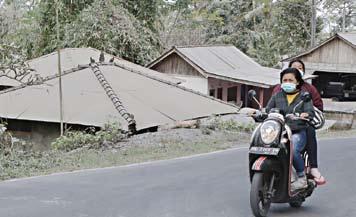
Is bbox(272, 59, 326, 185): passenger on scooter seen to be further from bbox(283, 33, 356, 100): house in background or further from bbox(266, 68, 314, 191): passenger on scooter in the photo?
bbox(283, 33, 356, 100): house in background

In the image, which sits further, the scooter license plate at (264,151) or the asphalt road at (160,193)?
the asphalt road at (160,193)

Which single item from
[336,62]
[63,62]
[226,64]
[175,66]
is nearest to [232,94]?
[226,64]

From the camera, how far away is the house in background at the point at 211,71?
27.1 metres

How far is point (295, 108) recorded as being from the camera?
237 inches

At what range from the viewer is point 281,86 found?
20.2 ft

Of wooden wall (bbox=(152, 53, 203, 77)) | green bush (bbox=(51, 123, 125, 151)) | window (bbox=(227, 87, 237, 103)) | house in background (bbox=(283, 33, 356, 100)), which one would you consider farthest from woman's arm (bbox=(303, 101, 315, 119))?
house in background (bbox=(283, 33, 356, 100))

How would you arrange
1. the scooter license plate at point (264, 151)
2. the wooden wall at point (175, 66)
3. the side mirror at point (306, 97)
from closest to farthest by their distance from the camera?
the scooter license plate at point (264, 151)
the side mirror at point (306, 97)
the wooden wall at point (175, 66)

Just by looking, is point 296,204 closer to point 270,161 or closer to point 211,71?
point 270,161

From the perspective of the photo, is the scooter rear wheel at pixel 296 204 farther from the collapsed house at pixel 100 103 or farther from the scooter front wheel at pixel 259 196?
the collapsed house at pixel 100 103

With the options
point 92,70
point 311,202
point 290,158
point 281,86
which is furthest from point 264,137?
point 92,70

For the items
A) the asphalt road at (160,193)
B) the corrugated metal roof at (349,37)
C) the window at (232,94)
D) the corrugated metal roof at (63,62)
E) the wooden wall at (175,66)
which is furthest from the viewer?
the corrugated metal roof at (349,37)

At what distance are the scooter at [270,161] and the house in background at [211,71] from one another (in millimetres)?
20581

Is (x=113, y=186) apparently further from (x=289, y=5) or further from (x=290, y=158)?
(x=289, y=5)

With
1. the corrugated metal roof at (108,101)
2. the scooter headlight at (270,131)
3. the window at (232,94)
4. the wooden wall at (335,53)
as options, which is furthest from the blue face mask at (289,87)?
the wooden wall at (335,53)
